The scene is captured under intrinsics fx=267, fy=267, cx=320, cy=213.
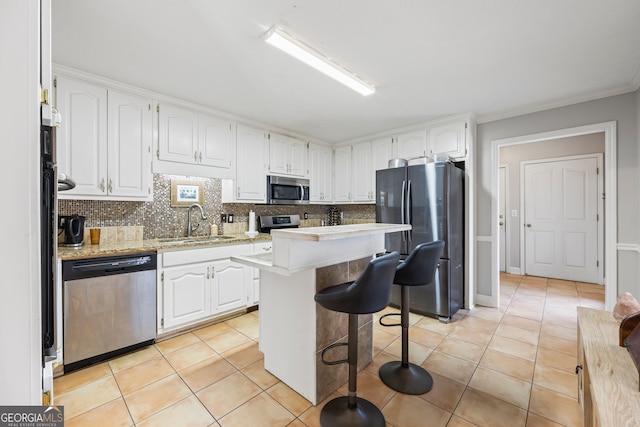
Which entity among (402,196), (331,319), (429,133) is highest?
(429,133)

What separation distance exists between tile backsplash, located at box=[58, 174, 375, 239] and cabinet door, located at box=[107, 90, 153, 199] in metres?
0.28

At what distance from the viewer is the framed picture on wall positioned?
3143 mm

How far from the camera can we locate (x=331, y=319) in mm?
1835

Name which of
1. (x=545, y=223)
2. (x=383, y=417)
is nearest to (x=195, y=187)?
(x=383, y=417)

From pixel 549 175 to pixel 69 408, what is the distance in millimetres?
6771

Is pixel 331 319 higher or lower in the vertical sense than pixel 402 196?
lower

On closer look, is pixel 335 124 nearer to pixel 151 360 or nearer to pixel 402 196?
pixel 402 196

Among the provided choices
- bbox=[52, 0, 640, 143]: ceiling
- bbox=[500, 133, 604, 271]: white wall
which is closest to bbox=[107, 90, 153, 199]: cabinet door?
bbox=[52, 0, 640, 143]: ceiling

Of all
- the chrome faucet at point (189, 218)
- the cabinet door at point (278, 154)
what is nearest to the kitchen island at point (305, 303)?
the chrome faucet at point (189, 218)

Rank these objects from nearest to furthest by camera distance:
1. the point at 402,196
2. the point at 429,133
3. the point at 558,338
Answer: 1. the point at 558,338
2. the point at 402,196
3. the point at 429,133

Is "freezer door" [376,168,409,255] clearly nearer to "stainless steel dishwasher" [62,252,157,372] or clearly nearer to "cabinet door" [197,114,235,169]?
"cabinet door" [197,114,235,169]

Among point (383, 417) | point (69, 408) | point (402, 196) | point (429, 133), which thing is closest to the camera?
point (383, 417)

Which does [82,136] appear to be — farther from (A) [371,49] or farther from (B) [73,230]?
(A) [371,49]

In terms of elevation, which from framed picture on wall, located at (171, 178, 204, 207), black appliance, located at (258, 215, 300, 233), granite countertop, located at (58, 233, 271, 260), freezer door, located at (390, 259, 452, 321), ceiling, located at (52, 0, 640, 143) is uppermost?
ceiling, located at (52, 0, 640, 143)
